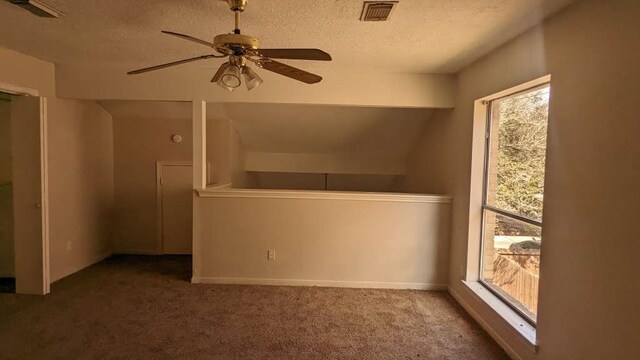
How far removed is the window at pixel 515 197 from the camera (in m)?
2.37

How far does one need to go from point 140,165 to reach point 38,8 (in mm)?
2775

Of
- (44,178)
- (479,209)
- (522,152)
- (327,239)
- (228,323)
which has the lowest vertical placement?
(228,323)

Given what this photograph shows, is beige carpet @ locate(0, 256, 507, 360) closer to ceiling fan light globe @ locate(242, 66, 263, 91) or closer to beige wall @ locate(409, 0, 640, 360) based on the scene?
beige wall @ locate(409, 0, 640, 360)

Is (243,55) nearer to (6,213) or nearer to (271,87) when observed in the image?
(271,87)

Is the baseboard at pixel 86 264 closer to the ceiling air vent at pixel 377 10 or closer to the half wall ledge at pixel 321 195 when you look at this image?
the half wall ledge at pixel 321 195

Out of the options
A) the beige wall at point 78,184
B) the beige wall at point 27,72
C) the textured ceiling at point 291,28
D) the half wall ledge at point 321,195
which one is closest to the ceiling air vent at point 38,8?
the textured ceiling at point 291,28

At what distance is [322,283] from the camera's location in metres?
3.71

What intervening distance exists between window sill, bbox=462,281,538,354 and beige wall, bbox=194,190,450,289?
61 cm

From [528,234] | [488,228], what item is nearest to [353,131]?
[488,228]

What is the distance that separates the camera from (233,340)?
2562 millimetres

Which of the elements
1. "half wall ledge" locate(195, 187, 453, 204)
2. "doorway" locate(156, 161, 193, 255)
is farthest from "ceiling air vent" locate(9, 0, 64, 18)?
"doorway" locate(156, 161, 193, 255)

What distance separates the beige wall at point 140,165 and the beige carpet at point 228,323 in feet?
3.26

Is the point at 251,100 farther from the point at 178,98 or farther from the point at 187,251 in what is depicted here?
the point at 187,251

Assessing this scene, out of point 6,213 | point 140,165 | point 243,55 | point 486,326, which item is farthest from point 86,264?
point 486,326
